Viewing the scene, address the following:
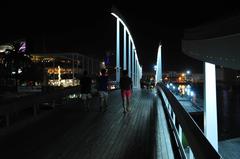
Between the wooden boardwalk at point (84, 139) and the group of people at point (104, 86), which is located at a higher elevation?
the group of people at point (104, 86)

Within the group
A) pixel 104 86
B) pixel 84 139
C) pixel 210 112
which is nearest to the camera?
pixel 210 112

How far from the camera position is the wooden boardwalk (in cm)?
971

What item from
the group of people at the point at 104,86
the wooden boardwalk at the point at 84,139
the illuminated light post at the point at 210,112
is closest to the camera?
the illuminated light post at the point at 210,112

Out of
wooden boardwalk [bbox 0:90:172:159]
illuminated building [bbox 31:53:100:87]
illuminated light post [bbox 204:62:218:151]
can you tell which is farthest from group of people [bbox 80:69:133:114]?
illuminated building [bbox 31:53:100:87]

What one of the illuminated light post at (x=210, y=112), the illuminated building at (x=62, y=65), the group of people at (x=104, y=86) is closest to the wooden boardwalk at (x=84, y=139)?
the group of people at (x=104, y=86)

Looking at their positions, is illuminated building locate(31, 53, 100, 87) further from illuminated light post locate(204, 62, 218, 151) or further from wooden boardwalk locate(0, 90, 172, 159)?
illuminated light post locate(204, 62, 218, 151)

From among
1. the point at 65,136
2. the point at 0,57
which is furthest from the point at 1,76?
the point at 65,136

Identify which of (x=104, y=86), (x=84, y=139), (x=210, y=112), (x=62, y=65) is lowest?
(x=84, y=139)

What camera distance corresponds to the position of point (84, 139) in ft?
37.9

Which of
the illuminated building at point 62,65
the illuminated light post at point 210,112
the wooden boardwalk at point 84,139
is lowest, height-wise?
the wooden boardwalk at point 84,139

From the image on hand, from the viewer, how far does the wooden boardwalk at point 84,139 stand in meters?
9.71

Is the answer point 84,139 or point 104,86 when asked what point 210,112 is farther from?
point 104,86

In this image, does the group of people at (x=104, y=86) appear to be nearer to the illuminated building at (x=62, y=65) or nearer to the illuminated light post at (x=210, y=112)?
the illuminated light post at (x=210, y=112)

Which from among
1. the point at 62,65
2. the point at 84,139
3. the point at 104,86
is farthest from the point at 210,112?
the point at 62,65
